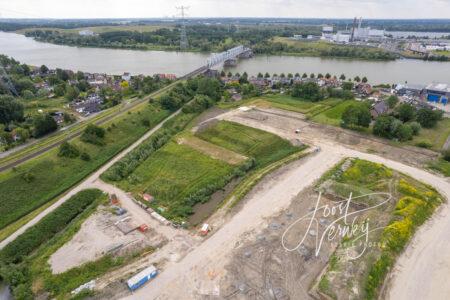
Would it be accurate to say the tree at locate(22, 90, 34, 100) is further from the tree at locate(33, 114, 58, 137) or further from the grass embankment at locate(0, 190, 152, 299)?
the grass embankment at locate(0, 190, 152, 299)

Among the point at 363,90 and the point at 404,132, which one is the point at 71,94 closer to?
the point at 404,132

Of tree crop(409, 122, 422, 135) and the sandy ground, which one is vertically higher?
tree crop(409, 122, 422, 135)

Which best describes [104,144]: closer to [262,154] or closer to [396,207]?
[262,154]

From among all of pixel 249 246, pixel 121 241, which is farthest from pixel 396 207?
pixel 121 241

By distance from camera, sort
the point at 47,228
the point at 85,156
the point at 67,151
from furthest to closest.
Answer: the point at 85,156, the point at 67,151, the point at 47,228

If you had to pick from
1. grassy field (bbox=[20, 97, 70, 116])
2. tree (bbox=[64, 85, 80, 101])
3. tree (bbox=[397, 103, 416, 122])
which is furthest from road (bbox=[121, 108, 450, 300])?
tree (bbox=[64, 85, 80, 101])

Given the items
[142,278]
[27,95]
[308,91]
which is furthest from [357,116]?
[27,95]

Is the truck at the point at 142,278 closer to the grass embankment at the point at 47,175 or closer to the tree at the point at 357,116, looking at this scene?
the grass embankment at the point at 47,175
